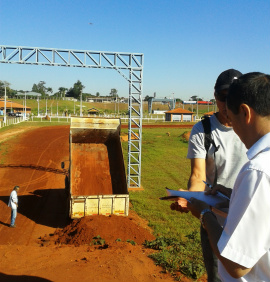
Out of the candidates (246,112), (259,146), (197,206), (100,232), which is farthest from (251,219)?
(100,232)

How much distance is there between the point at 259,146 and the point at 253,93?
28 cm

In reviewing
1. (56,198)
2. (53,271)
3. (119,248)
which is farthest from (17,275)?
(56,198)

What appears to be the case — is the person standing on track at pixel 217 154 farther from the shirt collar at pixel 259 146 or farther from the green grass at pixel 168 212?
the green grass at pixel 168 212

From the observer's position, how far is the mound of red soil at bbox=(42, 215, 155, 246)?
957 cm

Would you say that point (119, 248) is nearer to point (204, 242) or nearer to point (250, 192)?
point (204, 242)

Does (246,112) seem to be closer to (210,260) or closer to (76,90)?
(210,260)

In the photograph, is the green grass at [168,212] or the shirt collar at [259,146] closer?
the shirt collar at [259,146]

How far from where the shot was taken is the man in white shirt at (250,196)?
155 cm

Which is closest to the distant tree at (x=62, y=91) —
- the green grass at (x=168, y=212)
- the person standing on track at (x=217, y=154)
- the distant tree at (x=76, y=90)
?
the distant tree at (x=76, y=90)

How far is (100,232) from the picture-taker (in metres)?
9.82

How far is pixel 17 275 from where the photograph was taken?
596cm

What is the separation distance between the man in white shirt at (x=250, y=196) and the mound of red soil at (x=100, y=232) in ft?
25.1

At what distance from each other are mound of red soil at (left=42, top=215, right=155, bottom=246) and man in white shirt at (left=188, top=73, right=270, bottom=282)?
766cm

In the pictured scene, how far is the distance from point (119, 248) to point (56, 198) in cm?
849
